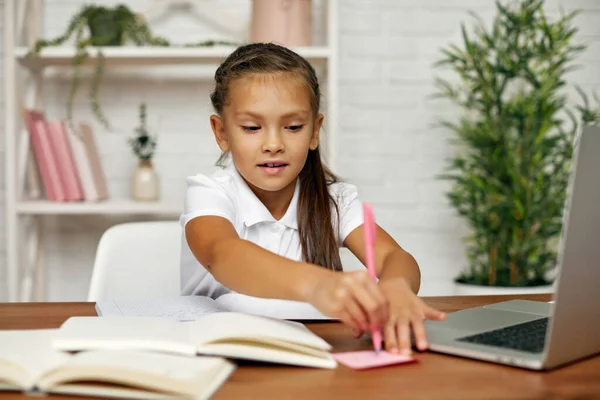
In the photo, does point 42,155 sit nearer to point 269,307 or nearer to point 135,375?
point 269,307

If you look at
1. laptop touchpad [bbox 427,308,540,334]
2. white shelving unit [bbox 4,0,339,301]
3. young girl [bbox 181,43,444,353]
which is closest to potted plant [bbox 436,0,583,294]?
white shelving unit [bbox 4,0,339,301]

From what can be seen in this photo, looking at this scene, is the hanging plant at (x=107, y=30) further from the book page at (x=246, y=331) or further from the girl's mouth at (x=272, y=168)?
the book page at (x=246, y=331)

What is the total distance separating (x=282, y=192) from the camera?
150cm

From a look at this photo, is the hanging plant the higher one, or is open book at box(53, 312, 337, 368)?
the hanging plant

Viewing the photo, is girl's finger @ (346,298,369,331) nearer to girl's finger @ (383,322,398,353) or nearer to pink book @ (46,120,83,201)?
girl's finger @ (383,322,398,353)

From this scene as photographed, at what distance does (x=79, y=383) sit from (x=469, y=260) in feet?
7.53

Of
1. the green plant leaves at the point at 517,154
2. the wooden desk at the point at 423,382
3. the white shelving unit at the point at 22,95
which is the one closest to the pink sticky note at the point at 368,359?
the wooden desk at the point at 423,382

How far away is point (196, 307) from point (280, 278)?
0.21 m

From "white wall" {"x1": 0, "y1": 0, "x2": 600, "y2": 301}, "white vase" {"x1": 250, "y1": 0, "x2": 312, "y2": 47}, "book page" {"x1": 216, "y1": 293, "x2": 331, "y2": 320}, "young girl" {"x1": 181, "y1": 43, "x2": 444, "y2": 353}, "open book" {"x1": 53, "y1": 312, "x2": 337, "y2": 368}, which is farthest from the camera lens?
"white wall" {"x1": 0, "y1": 0, "x2": 600, "y2": 301}

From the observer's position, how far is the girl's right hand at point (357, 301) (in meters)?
0.77

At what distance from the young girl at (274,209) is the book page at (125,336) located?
15cm

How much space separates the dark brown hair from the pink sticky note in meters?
0.62

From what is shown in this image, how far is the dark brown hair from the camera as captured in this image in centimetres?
140

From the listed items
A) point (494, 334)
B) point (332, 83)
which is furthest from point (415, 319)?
point (332, 83)
